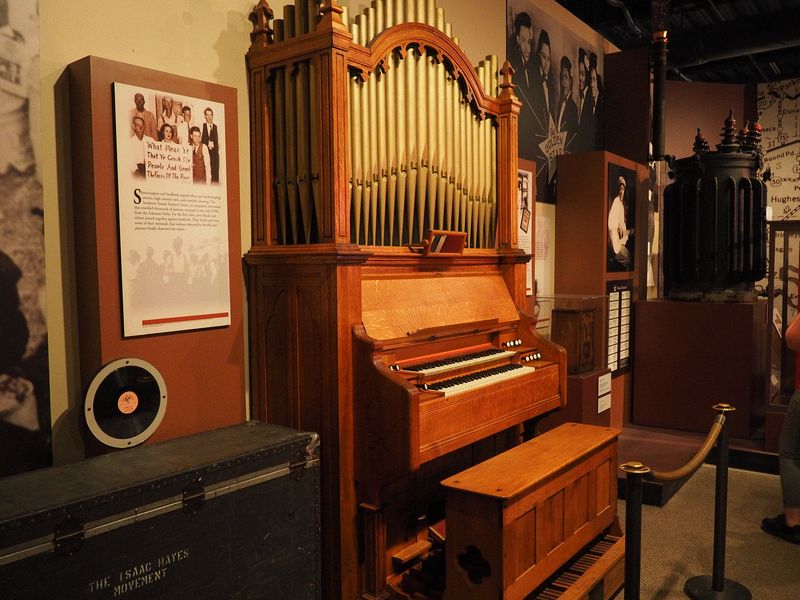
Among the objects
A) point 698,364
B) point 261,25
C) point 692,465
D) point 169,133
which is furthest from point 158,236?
point 698,364

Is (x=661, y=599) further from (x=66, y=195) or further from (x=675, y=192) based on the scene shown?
(x=675, y=192)

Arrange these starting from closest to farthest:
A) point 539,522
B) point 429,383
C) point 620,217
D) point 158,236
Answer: point 158,236
point 539,522
point 429,383
point 620,217

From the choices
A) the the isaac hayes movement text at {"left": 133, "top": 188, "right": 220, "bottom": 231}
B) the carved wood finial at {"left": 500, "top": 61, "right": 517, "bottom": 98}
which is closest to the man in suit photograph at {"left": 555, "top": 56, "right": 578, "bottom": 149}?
the carved wood finial at {"left": 500, "top": 61, "right": 517, "bottom": 98}

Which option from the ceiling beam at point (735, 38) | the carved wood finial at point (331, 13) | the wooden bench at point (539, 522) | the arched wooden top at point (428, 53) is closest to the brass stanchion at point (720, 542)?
the wooden bench at point (539, 522)

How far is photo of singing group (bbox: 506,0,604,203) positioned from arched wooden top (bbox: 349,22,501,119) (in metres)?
1.85

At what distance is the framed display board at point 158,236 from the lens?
2656mm

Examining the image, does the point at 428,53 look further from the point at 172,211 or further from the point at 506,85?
the point at 172,211

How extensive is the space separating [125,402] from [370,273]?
1244 millimetres

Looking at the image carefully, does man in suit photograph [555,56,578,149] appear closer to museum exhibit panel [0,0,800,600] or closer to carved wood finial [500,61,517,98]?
carved wood finial [500,61,517,98]

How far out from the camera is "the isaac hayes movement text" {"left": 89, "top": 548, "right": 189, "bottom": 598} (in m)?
2.12

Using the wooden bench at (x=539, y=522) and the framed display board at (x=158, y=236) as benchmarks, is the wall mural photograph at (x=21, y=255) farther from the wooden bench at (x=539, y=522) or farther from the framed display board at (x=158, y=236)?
the wooden bench at (x=539, y=522)

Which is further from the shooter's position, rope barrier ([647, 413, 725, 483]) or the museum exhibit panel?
rope barrier ([647, 413, 725, 483])

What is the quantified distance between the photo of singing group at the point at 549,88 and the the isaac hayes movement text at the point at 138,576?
4304 millimetres

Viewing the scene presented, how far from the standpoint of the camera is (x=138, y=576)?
2.20 meters
